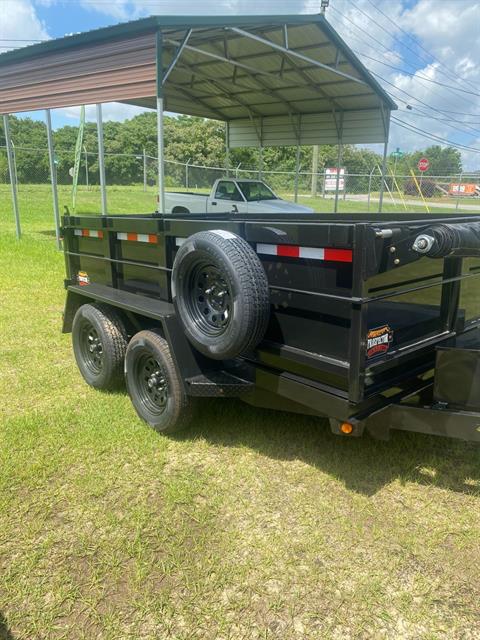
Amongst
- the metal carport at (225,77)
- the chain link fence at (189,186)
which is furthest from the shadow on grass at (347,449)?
the chain link fence at (189,186)

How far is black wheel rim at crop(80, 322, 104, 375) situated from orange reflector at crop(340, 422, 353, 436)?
2.35 meters

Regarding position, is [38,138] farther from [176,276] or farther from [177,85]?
[176,276]

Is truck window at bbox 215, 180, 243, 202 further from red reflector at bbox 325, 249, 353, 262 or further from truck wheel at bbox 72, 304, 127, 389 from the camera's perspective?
red reflector at bbox 325, 249, 353, 262

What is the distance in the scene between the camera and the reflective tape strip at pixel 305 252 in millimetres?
2514

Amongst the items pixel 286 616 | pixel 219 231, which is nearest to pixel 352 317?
pixel 219 231

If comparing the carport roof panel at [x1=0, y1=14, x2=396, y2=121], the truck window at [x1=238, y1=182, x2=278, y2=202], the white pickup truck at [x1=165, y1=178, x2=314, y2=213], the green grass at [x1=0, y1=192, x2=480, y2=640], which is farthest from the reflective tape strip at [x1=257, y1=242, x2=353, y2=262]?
the truck window at [x1=238, y1=182, x2=278, y2=202]

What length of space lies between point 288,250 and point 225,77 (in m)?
12.7

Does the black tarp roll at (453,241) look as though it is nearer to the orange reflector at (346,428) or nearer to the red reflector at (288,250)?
the red reflector at (288,250)

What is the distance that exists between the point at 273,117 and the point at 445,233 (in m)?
16.6

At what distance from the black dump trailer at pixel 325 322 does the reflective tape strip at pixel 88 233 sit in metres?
0.84

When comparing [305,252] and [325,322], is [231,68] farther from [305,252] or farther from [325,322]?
[325,322]

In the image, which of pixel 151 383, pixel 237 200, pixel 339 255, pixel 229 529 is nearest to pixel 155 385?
pixel 151 383

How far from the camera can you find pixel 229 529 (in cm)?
270

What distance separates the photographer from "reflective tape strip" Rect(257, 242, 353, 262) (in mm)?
2514
